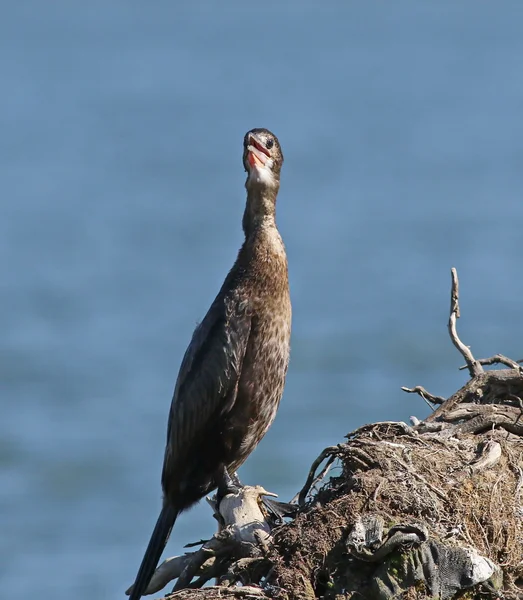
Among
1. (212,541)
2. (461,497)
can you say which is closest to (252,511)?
(212,541)

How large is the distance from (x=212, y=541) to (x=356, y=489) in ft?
2.63

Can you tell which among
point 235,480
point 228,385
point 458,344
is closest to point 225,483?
point 235,480

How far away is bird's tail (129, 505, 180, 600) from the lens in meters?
6.96

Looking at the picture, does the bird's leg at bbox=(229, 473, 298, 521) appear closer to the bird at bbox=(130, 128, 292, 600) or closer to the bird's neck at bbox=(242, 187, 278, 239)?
the bird at bbox=(130, 128, 292, 600)

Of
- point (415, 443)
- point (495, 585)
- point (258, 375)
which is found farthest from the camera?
point (258, 375)

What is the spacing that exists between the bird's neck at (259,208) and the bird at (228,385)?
0.76 feet

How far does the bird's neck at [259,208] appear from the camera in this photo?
7980mm

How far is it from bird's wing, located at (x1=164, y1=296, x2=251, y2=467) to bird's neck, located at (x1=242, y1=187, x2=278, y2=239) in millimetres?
592

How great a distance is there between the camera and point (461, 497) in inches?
233

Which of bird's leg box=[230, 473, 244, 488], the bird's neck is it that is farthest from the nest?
the bird's neck

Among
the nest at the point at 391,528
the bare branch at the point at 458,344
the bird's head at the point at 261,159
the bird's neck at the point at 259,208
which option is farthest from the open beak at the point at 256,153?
the nest at the point at 391,528

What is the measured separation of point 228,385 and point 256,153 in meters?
1.54

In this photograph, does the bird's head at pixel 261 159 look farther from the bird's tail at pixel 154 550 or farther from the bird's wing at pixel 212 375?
the bird's tail at pixel 154 550

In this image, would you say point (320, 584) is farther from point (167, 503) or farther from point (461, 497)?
point (167, 503)
